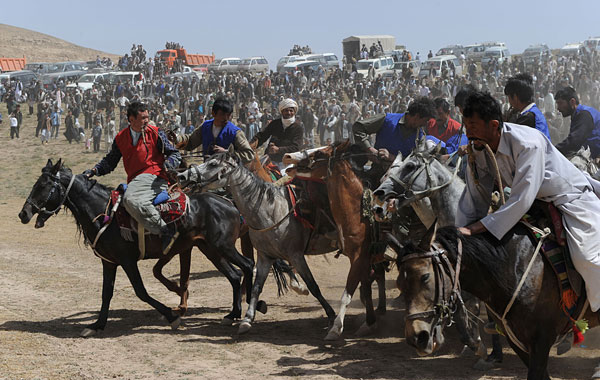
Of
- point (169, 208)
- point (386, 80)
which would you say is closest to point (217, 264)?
point (169, 208)

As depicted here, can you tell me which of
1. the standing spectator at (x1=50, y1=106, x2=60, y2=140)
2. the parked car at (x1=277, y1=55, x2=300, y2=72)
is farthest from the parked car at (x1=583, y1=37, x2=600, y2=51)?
the standing spectator at (x1=50, y1=106, x2=60, y2=140)

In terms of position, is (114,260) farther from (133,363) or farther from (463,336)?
(463,336)

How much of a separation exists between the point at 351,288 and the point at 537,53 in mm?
41514

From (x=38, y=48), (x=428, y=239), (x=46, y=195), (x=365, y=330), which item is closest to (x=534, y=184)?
(x=428, y=239)

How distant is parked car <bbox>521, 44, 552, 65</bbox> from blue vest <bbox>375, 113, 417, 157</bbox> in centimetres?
3645

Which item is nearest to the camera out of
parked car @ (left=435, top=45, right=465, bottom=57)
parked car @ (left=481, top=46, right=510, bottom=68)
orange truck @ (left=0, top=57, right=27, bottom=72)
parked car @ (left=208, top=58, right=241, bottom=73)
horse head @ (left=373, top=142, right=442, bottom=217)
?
horse head @ (left=373, top=142, right=442, bottom=217)

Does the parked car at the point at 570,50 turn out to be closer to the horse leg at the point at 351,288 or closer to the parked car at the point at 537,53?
the parked car at the point at 537,53

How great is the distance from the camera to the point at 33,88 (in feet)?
143

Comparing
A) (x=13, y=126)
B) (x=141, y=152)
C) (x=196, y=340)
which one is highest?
(x=141, y=152)

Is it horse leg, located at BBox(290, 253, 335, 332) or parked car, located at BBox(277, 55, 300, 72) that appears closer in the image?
horse leg, located at BBox(290, 253, 335, 332)

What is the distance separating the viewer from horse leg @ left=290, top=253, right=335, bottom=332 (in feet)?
27.7

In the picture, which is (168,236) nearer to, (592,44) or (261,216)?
(261,216)

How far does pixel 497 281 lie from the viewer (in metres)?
4.71

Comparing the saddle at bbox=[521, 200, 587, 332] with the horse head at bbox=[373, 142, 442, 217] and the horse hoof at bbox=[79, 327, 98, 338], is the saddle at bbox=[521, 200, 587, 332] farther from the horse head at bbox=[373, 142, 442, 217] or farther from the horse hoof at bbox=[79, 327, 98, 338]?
the horse hoof at bbox=[79, 327, 98, 338]
